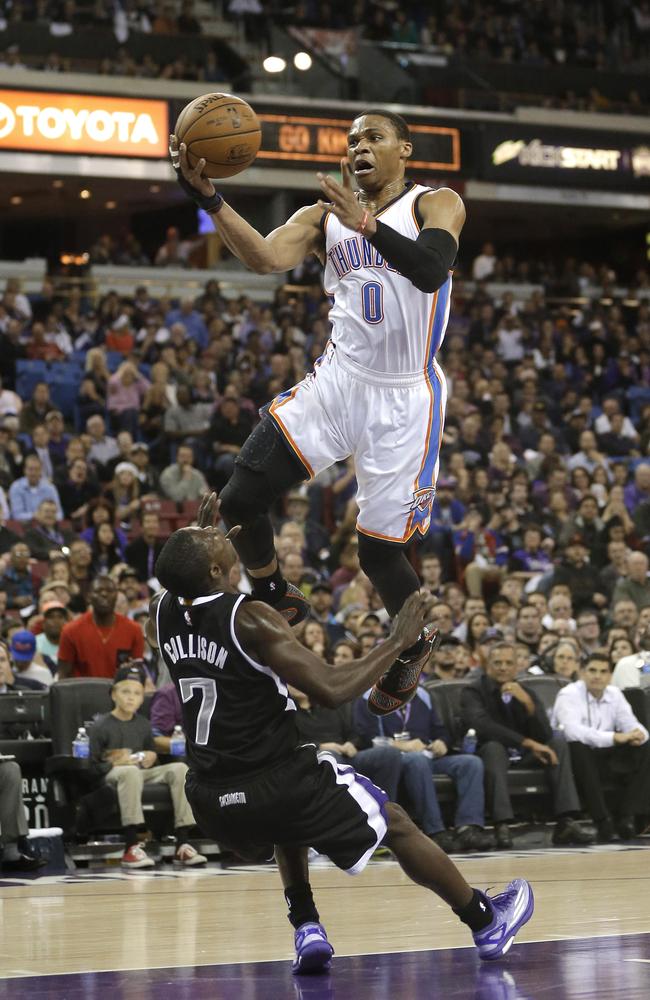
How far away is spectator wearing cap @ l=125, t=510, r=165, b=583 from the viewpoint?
1399 cm

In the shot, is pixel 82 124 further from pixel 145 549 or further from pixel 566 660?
pixel 566 660

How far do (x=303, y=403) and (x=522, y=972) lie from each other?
2294 millimetres

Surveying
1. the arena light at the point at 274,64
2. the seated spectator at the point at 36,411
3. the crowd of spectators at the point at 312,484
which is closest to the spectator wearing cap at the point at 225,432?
the crowd of spectators at the point at 312,484

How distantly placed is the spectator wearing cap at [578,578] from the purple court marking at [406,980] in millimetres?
8900

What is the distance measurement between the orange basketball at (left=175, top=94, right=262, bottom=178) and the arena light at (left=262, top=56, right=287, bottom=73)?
60.5ft

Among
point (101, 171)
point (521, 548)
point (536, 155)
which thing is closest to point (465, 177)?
point (536, 155)

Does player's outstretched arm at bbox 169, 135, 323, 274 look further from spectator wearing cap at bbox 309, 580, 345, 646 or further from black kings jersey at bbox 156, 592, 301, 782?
spectator wearing cap at bbox 309, 580, 345, 646

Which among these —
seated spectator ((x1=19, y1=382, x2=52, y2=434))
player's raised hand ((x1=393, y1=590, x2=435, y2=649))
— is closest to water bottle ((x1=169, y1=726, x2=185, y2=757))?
player's raised hand ((x1=393, y1=590, x2=435, y2=649))

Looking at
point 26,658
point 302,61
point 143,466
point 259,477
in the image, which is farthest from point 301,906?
point 302,61

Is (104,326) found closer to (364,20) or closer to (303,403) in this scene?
(364,20)

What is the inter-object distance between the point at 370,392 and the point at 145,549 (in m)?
8.25

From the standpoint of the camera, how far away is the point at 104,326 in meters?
18.8

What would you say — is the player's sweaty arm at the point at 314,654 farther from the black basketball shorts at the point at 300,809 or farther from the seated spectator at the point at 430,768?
the seated spectator at the point at 430,768

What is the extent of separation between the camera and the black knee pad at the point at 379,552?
6.17m
